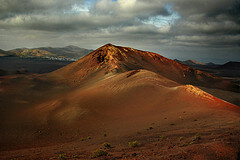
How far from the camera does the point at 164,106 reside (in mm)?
19125

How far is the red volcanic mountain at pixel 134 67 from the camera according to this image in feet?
160

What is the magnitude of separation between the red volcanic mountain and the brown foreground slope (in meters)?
16.3

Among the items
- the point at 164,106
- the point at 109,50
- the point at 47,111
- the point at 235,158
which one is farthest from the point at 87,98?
the point at 109,50

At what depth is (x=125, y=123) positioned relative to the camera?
1609cm

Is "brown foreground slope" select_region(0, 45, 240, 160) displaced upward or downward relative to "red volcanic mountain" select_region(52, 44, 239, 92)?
downward

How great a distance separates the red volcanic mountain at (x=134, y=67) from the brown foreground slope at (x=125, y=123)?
16.3 meters

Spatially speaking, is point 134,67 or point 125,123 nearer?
point 125,123

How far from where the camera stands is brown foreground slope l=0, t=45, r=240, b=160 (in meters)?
7.61

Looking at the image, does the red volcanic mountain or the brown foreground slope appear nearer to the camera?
the brown foreground slope

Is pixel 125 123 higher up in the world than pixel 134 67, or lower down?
lower down

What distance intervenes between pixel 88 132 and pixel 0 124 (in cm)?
1157

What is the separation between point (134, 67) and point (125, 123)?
114 feet

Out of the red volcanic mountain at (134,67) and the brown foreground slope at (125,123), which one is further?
the red volcanic mountain at (134,67)

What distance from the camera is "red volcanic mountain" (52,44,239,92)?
160 ft
